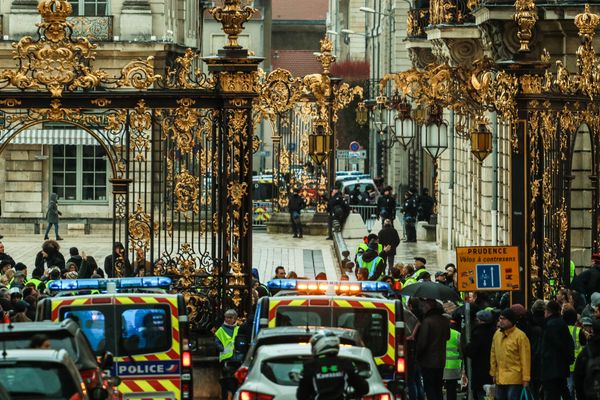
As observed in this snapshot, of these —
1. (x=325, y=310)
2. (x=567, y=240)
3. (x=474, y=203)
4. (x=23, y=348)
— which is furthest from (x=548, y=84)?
(x=474, y=203)

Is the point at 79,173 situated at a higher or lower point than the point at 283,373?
higher

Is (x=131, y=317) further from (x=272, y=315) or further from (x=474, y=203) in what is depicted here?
(x=474, y=203)

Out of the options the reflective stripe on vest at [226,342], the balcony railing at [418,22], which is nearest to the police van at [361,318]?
the reflective stripe on vest at [226,342]

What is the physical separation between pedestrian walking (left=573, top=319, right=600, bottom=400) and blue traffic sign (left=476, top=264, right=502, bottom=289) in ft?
8.52

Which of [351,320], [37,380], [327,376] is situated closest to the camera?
[37,380]

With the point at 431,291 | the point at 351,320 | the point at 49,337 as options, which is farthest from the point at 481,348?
the point at 49,337

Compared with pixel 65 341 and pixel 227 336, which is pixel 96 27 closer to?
pixel 227 336

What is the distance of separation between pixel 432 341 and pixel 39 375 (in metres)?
7.46

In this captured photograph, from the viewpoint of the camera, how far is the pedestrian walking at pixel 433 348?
21.5 m

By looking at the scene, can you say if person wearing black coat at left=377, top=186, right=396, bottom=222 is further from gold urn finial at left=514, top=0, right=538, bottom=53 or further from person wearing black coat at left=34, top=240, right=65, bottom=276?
gold urn finial at left=514, top=0, right=538, bottom=53

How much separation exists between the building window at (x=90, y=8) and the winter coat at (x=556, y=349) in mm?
33760

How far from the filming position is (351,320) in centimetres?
1920

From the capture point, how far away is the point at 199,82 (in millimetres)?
23906

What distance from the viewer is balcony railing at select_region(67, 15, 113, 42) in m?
52.1
